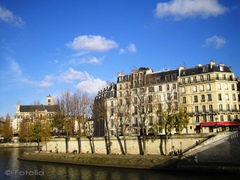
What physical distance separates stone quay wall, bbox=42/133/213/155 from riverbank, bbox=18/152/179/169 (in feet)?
11.4

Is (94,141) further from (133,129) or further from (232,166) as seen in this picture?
(232,166)

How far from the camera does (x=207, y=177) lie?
31859mm

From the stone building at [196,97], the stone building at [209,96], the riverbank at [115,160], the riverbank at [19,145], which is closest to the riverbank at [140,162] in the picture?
the riverbank at [115,160]

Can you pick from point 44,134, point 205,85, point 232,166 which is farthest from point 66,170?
point 205,85

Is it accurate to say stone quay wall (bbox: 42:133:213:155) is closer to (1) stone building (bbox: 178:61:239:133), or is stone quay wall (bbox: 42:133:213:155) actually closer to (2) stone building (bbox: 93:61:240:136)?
(2) stone building (bbox: 93:61:240:136)

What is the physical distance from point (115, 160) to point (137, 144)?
628cm

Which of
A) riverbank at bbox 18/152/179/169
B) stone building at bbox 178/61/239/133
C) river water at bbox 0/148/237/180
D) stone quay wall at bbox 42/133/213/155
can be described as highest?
stone building at bbox 178/61/239/133

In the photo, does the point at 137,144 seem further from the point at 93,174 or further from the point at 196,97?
the point at 196,97

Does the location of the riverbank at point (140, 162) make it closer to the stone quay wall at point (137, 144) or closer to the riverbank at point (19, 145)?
the stone quay wall at point (137, 144)

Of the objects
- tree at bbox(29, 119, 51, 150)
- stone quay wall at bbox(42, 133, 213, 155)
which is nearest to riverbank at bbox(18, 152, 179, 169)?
stone quay wall at bbox(42, 133, 213, 155)

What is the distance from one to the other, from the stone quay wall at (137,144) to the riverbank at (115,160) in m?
3.47

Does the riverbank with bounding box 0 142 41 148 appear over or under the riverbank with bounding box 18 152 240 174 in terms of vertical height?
under

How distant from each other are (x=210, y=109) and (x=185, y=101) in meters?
6.28

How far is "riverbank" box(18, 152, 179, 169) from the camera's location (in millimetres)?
38875
